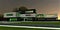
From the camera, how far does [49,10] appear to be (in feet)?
4.00

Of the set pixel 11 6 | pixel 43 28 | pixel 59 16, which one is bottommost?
pixel 43 28

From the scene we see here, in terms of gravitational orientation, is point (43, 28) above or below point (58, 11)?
below

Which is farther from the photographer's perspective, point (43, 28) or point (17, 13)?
point (17, 13)

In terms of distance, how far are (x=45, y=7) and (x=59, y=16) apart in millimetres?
173

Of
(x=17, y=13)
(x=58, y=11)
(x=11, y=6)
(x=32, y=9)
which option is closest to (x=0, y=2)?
(x=11, y=6)

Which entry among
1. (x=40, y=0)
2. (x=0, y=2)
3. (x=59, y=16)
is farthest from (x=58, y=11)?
(x=0, y=2)

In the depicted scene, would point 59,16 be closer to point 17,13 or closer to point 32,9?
point 32,9

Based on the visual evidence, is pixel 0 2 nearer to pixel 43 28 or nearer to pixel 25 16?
pixel 25 16

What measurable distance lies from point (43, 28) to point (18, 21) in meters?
0.27

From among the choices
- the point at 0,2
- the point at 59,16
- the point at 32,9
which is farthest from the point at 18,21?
the point at 59,16

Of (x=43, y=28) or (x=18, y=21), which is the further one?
(x=18, y=21)

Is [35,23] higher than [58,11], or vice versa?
[58,11]

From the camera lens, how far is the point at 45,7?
123cm

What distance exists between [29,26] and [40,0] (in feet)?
1.08
